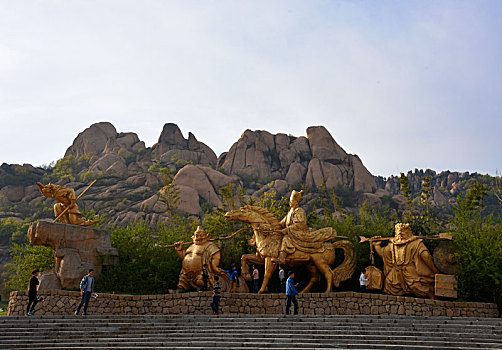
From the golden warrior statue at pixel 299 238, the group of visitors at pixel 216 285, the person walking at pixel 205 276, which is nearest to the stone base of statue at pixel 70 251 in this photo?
the group of visitors at pixel 216 285

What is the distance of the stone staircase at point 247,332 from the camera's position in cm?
943

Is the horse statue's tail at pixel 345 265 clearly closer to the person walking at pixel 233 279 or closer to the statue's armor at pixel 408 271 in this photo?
the statue's armor at pixel 408 271

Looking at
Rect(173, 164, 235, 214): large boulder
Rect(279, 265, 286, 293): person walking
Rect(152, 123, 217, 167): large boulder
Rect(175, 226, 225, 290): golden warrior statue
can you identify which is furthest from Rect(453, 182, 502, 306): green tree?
Rect(152, 123, 217, 167): large boulder

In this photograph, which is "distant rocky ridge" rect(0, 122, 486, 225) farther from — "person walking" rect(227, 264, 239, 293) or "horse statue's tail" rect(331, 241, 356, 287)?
"horse statue's tail" rect(331, 241, 356, 287)

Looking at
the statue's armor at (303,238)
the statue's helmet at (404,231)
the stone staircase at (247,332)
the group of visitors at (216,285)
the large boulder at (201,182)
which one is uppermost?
the large boulder at (201,182)

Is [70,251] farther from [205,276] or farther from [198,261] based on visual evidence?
[205,276]

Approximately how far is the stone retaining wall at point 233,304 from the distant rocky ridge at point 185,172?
30.4 metres

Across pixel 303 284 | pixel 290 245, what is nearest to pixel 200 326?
pixel 290 245

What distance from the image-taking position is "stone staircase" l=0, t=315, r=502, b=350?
9.43 metres

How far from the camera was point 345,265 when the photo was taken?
628 inches

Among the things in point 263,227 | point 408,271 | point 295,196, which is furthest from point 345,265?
point 263,227

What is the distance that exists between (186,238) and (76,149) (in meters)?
58.1

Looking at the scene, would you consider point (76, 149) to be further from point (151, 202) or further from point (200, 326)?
point (200, 326)

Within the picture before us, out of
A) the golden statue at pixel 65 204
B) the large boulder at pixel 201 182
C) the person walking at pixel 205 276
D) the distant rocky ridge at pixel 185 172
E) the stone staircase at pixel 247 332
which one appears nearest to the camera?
the stone staircase at pixel 247 332
